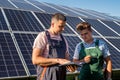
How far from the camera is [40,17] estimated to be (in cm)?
1177

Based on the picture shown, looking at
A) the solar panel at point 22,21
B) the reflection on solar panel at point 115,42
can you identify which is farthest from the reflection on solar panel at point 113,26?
the solar panel at point 22,21

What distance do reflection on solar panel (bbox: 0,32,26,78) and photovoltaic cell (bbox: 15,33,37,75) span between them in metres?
0.23

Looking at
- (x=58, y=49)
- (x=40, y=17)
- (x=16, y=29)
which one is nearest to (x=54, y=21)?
Answer: (x=58, y=49)

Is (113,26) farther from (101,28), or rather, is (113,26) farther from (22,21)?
(22,21)

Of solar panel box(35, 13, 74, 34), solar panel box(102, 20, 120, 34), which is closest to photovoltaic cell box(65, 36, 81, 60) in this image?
solar panel box(35, 13, 74, 34)

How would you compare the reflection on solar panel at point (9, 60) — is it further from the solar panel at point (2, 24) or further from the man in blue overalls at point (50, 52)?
the man in blue overalls at point (50, 52)

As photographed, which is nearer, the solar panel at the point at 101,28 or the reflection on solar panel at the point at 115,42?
the reflection on solar panel at the point at 115,42

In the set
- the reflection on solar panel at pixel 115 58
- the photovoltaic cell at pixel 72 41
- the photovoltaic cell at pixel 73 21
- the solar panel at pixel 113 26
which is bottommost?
the reflection on solar panel at pixel 115 58

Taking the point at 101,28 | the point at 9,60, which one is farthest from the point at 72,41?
the point at 101,28

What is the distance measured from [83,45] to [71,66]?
3.57ft

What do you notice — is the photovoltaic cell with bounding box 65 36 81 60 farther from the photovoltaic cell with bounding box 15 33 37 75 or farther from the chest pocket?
the chest pocket

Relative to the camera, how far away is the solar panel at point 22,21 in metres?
10.3

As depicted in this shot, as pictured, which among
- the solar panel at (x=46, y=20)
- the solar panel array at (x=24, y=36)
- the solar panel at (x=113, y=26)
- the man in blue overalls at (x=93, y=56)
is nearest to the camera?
the man in blue overalls at (x=93, y=56)

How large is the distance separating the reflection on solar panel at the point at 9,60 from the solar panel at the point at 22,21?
3.34 feet
